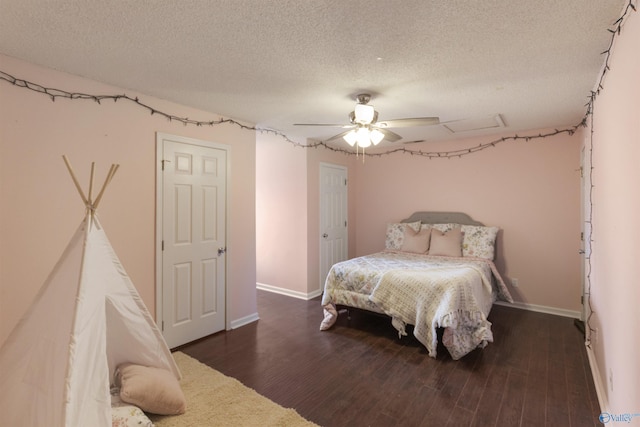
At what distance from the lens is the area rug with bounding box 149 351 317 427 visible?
1.99m

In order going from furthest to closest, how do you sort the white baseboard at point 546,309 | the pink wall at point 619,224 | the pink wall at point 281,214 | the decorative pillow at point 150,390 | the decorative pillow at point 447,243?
1. the pink wall at point 281,214
2. the decorative pillow at point 447,243
3. the white baseboard at point 546,309
4. the decorative pillow at point 150,390
5. the pink wall at point 619,224

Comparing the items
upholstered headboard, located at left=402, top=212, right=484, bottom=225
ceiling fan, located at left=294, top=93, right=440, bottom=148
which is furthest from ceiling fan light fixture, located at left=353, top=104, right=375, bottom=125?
upholstered headboard, located at left=402, top=212, right=484, bottom=225

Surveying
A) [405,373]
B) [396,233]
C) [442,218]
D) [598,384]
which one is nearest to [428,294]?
[405,373]

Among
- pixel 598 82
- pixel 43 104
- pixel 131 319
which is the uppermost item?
pixel 598 82

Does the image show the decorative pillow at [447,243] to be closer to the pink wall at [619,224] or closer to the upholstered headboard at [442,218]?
the upholstered headboard at [442,218]

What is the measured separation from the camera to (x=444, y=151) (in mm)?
4727

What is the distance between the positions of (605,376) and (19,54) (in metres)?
4.43

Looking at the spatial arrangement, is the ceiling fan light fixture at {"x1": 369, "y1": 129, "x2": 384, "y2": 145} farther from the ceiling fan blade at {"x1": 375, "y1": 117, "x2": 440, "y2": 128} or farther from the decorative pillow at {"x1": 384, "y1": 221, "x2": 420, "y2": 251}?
the decorative pillow at {"x1": 384, "y1": 221, "x2": 420, "y2": 251}

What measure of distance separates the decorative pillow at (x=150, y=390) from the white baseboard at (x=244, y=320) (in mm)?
1409

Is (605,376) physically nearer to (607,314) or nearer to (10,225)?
(607,314)

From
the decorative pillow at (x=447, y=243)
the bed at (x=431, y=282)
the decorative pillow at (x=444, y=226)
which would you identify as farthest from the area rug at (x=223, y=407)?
the decorative pillow at (x=444, y=226)

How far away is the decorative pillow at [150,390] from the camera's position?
193 centimetres

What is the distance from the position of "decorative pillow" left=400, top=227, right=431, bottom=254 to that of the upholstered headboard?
1.02ft

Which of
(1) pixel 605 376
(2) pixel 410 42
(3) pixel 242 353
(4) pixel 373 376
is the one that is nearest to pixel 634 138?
(2) pixel 410 42
